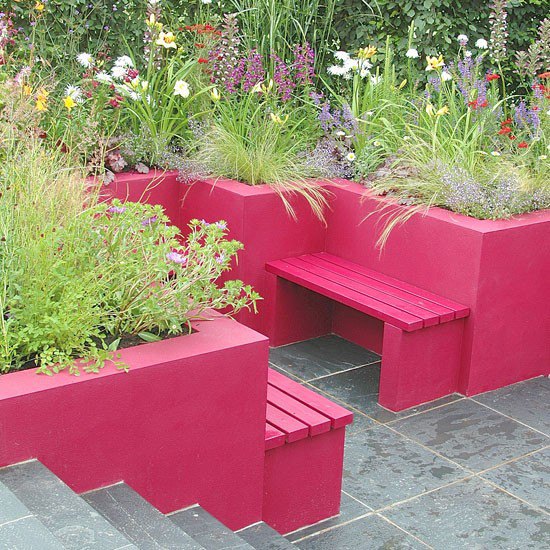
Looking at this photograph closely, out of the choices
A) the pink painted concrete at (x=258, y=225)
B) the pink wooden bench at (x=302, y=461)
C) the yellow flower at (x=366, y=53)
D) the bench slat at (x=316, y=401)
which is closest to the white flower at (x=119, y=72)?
the pink painted concrete at (x=258, y=225)

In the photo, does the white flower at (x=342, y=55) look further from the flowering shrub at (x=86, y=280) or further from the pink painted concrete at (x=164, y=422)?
the pink painted concrete at (x=164, y=422)

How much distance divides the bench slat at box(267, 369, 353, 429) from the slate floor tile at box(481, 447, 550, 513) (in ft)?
2.53

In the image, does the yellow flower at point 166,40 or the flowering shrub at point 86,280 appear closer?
the flowering shrub at point 86,280

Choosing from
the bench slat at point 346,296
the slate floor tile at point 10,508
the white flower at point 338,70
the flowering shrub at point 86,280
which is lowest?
the bench slat at point 346,296

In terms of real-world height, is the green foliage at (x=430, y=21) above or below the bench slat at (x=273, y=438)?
above

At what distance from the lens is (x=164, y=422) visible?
285 cm

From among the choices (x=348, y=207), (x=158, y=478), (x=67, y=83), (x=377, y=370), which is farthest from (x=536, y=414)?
(x=67, y=83)

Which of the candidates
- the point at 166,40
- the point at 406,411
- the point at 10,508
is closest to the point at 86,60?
the point at 166,40

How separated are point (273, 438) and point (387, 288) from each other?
5.53ft

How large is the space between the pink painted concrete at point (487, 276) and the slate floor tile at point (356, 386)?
1.40ft

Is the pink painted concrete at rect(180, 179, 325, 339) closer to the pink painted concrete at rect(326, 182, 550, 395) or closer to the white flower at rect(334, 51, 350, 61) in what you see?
the pink painted concrete at rect(326, 182, 550, 395)

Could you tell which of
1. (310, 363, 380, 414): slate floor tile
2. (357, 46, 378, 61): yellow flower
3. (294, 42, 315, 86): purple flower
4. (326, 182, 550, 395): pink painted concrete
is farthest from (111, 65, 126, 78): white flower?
(310, 363, 380, 414): slate floor tile

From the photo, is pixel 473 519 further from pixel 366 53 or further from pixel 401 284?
pixel 366 53

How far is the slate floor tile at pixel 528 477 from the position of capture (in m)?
3.67
